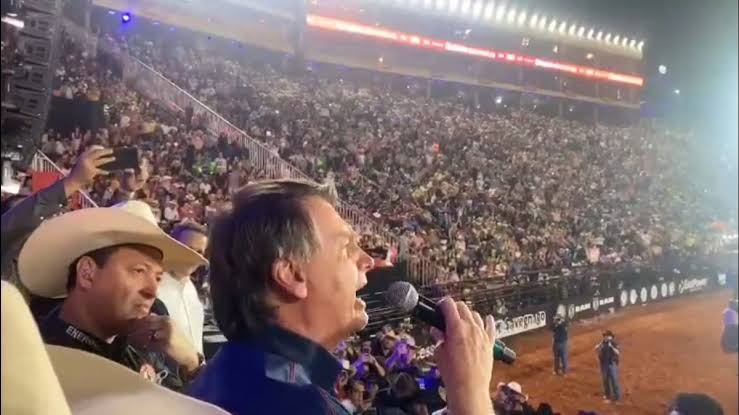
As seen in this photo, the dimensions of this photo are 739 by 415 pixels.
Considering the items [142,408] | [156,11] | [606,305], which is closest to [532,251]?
[606,305]

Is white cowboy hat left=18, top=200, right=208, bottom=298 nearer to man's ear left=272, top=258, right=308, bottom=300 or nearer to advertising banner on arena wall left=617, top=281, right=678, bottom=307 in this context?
man's ear left=272, top=258, right=308, bottom=300

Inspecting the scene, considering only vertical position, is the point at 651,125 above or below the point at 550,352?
above

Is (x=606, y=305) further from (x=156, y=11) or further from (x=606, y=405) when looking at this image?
(x=156, y=11)

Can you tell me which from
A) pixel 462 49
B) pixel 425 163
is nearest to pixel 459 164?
pixel 425 163

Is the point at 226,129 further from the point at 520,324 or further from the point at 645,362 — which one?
the point at 645,362

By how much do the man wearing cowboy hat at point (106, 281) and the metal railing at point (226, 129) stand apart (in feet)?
1.14

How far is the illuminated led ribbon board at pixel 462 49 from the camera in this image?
171 centimetres

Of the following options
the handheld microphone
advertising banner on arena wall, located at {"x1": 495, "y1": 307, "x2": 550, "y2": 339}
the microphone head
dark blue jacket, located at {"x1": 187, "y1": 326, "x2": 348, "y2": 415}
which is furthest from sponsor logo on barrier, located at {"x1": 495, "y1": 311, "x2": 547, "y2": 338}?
dark blue jacket, located at {"x1": 187, "y1": 326, "x2": 348, "y2": 415}

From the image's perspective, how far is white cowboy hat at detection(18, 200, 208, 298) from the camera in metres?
1.07

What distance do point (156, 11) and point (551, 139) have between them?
3.73ft

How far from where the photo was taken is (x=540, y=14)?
202cm

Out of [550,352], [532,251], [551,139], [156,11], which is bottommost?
[550,352]

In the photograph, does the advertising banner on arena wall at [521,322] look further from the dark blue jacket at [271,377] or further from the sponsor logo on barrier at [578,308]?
the dark blue jacket at [271,377]

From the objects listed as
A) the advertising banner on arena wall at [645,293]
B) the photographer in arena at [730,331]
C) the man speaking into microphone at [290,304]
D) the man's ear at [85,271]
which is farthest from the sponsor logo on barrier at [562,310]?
the man's ear at [85,271]
